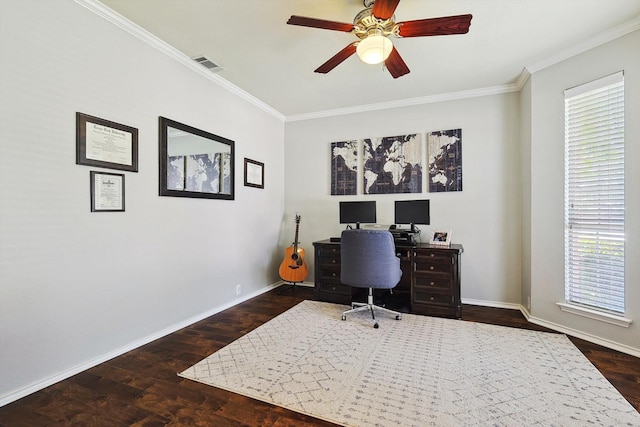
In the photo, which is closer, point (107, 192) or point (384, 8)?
point (384, 8)

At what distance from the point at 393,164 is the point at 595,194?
7.06 feet

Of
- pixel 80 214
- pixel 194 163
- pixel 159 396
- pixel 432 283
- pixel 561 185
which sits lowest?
pixel 159 396

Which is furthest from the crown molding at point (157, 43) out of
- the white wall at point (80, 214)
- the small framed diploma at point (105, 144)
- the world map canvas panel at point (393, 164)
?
the world map canvas panel at point (393, 164)

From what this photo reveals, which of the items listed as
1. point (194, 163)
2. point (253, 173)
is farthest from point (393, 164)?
point (194, 163)

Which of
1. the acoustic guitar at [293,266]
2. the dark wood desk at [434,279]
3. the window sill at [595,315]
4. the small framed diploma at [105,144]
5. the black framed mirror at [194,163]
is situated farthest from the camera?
the acoustic guitar at [293,266]

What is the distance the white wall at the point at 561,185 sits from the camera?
2.35 meters

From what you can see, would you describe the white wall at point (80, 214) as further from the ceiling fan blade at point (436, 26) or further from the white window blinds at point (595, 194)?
the white window blinds at point (595, 194)

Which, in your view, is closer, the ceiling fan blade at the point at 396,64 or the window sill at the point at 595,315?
the ceiling fan blade at the point at 396,64

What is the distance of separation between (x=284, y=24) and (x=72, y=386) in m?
3.09

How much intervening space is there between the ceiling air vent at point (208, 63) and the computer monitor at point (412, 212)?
2657mm

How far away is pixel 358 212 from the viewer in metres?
4.05

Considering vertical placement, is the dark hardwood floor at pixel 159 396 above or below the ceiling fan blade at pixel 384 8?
below

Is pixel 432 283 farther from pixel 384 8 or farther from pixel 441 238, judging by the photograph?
pixel 384 8

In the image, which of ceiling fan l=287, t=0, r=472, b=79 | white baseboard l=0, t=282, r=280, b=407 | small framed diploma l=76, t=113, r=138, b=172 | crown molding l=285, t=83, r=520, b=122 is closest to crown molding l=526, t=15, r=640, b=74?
crown molding l=285, t=83, r=520, b=122
